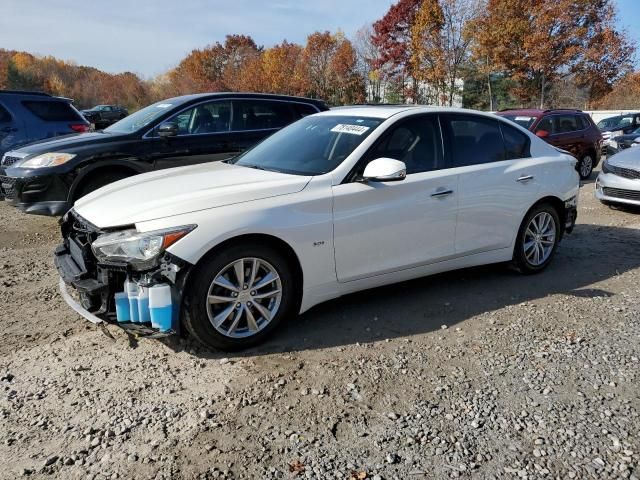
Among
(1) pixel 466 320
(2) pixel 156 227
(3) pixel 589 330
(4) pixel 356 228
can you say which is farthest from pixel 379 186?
(3) pixel 589 330

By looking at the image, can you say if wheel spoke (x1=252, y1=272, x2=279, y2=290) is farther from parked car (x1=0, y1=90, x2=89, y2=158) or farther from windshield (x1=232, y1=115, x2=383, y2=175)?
parked car (x1=0, y1=90, x2=89, y2=158)

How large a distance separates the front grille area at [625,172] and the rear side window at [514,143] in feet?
13.8

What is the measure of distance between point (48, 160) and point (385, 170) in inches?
180

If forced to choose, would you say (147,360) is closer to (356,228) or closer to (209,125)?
(356,228)

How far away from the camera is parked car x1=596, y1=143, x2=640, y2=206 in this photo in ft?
26.8

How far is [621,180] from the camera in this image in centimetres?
831

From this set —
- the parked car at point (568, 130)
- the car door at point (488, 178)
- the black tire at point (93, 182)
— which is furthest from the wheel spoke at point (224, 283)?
the parked car at point (568, 130)

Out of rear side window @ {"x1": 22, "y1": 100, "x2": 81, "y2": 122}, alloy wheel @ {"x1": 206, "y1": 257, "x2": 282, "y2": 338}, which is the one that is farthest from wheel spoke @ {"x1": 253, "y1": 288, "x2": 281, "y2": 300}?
rear side window @ {"x1": 22, "y1": 100, "x2": 81, "y2": 122}

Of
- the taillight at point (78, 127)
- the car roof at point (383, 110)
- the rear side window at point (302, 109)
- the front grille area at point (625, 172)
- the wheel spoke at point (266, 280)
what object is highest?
the rear side window at point (302, 109)

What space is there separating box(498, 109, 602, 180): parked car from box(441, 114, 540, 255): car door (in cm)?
664

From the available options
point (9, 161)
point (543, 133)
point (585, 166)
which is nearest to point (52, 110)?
point (9, 161)

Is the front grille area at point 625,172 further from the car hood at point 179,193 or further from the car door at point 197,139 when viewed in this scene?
the car hood at point 179,193

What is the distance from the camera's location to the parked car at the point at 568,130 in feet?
37.0

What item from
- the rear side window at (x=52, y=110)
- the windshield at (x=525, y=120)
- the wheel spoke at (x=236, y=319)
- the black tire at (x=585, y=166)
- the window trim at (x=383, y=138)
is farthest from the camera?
the black tire at (x=585, y=166)
